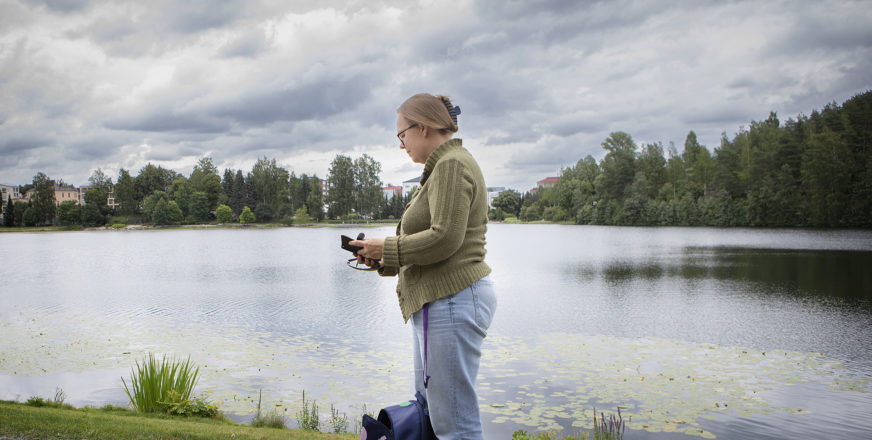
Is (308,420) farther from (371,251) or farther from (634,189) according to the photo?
(634,189)

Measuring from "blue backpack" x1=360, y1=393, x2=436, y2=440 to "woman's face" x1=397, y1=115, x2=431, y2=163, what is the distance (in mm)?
1079

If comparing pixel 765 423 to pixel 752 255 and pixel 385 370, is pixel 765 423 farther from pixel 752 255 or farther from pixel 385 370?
pixel 752 255

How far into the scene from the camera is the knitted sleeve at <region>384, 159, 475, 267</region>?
6.29ft

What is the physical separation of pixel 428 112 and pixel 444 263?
2.03 ft

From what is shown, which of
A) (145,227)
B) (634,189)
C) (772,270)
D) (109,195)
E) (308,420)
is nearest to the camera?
(308,420)

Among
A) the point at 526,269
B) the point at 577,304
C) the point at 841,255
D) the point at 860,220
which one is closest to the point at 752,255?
the point at 841,255

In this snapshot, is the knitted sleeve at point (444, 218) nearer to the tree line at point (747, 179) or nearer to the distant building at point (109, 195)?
the tree line at point (747, 179)

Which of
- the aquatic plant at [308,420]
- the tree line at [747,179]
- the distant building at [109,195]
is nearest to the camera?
the aquatic plant at [308,420]

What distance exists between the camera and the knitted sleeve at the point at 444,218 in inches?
75.4

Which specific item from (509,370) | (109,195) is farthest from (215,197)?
(509,370)

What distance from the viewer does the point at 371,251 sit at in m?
2.11

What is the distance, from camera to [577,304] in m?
14.1

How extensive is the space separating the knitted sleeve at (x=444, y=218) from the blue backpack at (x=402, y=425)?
73 centimetres

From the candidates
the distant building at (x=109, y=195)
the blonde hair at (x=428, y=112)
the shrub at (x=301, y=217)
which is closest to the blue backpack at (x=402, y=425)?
the blonde hair at (x=428, y=112)
